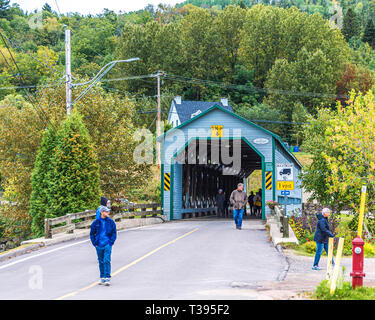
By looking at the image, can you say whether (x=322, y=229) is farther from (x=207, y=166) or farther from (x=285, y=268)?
(x=207, y=166)

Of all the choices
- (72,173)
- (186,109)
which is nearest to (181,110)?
(186,109)

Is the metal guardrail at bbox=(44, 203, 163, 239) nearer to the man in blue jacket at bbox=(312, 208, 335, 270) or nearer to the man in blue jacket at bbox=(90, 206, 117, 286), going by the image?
the man in blue jacket at bbox=(90, 206, 117, 286)

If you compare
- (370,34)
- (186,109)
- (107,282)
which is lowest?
(107,282)

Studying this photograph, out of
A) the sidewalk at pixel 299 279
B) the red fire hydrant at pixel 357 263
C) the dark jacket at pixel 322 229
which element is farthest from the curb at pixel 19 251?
the red fire hydrant at pixel 357 263

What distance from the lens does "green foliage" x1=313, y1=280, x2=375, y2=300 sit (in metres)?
9.18

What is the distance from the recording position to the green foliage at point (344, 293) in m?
9.18

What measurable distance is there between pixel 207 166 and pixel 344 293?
33.6 metres

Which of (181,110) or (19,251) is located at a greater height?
(181,110)

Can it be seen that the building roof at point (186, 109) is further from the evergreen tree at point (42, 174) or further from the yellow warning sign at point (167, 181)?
the evergreen tree at point (42, 174)

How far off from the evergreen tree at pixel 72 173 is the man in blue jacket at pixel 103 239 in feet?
41.8

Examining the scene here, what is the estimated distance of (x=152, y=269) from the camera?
43.9 feet

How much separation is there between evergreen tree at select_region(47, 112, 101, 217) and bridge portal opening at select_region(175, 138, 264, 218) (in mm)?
9391

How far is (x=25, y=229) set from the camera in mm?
30531
